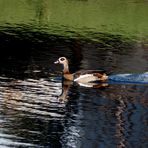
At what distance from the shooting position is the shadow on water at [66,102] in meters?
26.0

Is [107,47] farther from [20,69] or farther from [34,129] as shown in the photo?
[34,129]

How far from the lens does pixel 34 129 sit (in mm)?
26938


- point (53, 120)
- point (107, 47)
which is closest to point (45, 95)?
point (53, 120)

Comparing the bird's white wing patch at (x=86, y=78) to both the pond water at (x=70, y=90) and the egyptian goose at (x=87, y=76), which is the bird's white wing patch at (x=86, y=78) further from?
the pond water at (x=70, y=90)

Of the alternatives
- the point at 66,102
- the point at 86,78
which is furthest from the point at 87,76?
the point at 66,102

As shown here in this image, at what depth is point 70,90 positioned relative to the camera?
3691 cm

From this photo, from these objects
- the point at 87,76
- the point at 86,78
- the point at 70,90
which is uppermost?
the point at 87,76

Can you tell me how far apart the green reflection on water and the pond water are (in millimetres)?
720

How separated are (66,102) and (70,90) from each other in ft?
12.4

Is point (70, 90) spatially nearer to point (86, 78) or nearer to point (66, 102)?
point (86, 78)

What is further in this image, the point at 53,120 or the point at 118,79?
the point at 118,79

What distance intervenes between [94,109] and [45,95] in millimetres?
3973

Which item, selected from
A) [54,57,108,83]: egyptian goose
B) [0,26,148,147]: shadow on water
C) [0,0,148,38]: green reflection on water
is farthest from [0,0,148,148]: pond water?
[0,0,148,38]: green reflection on water

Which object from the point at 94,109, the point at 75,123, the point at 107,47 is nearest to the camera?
the point at 75,123
